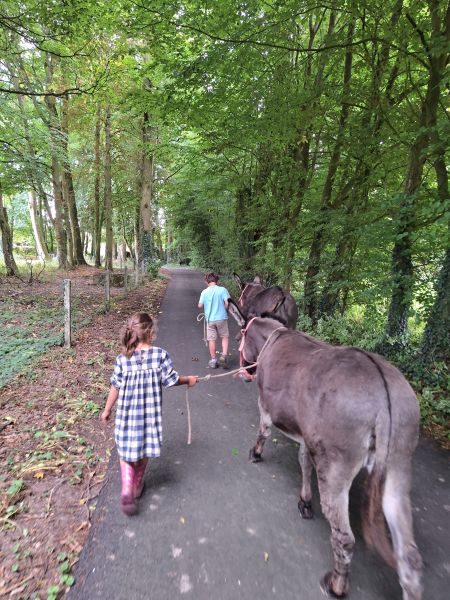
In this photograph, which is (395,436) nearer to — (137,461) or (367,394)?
(367,394)

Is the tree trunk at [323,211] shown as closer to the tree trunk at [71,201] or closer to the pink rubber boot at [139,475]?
the pink rubber boot at [139,475]

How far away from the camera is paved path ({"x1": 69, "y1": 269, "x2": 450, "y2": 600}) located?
233cm

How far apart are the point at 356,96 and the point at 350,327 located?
537cm

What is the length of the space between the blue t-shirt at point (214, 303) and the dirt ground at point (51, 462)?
222cm

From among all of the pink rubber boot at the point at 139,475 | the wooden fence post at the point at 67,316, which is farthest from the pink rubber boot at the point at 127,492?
the wooden fence post at the point at 67,316

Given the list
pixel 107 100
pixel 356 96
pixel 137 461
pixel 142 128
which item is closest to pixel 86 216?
pixel 142 128

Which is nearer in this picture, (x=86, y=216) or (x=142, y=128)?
(x=142, y=128)

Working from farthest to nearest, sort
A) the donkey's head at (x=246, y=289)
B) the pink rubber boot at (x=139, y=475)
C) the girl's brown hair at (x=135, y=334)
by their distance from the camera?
the donkey's head at (x=246, y=289), the pink rubber boot at (x=139, y=475), the girl's brown hair at (x=135, y=334)

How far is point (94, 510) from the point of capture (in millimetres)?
2984

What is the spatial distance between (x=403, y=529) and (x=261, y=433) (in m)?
1.73

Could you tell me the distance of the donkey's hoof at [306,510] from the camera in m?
2.96

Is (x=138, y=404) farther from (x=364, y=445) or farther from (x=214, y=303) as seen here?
(x=214, y=303)

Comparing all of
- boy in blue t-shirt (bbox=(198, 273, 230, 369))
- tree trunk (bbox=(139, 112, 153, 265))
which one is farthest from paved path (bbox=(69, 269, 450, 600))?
tree trunk (bbox=(139, 112, 153, 265))

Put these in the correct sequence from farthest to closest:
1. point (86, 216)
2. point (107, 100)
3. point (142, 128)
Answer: point (86, 216)
point (142, 128)
point (107, 100)
